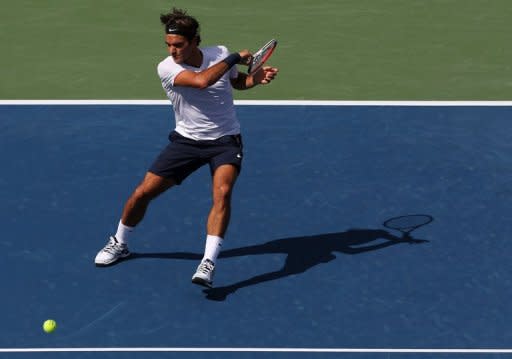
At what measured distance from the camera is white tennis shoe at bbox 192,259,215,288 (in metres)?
10.8

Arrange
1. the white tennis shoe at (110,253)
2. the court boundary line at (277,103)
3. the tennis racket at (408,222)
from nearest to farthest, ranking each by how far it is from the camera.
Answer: the white tennis shoe at (110,253)
the tennis racket at (408,222)
the court boundary line at (277,103)

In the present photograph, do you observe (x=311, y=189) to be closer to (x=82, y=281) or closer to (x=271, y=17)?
(x=82, y=281)

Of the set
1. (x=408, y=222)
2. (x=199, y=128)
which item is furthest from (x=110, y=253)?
(x=408, y=222)

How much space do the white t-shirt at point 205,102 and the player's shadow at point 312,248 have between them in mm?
1300

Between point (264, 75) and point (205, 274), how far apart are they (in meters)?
1.98

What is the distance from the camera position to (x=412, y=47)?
16797 millimetres

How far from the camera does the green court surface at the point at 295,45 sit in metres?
15.4

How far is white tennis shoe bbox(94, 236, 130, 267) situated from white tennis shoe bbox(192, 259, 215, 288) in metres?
1.01

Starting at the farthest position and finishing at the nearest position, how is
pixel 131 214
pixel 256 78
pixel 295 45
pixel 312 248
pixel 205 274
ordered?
pixel 295 45 < pixel 312 248 < pixel 131 214 < pixel 256 78 < pixel 205 274

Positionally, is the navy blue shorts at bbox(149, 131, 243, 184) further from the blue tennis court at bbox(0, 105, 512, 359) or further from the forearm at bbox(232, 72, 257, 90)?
the blue tennis court at bbox(0, 105, 512, 359)

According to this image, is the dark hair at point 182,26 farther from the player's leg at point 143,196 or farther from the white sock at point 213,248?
the white sock at point 213,248

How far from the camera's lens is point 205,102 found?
11109 millimetres

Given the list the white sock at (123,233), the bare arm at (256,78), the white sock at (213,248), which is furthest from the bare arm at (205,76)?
the white sock at (123,233)

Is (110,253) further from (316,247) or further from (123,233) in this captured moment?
(316,247)
